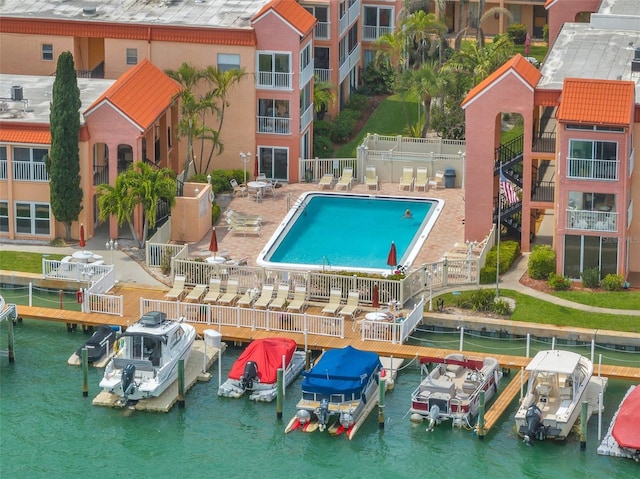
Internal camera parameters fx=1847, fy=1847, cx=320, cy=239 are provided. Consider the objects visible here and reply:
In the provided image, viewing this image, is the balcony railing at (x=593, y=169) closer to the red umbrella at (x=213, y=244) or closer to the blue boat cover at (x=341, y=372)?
the blue boat cover at (x=341, y=372)

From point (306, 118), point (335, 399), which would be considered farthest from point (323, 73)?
point (335, 399)

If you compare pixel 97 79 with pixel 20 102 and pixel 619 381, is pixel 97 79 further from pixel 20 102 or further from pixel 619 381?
pixel 619 381

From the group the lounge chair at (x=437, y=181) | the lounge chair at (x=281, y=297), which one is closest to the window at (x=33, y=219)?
the lounge chair at (x=281, y=297)

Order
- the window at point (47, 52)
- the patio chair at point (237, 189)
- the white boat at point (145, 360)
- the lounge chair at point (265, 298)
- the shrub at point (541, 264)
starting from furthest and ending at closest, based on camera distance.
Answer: the window at point (47, 52), the patio chair at point (237, 189), the shrub at point (541, 264), the lounge chair at point (265, 298), the white boat at point (145, 360)

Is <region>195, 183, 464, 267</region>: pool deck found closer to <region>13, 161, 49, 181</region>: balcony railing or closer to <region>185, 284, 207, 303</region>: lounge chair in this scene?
<region>185, 284, 207, 303</region>: lounge chair

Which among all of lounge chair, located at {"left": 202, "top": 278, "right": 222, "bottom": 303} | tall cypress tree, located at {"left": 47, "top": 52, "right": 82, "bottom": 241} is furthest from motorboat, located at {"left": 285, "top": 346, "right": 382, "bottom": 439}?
tall cypress tree, located at {"left": 47, "top": 52, "right": 82, "bottom": 241}

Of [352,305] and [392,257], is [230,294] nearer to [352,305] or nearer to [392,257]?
[352,305]
